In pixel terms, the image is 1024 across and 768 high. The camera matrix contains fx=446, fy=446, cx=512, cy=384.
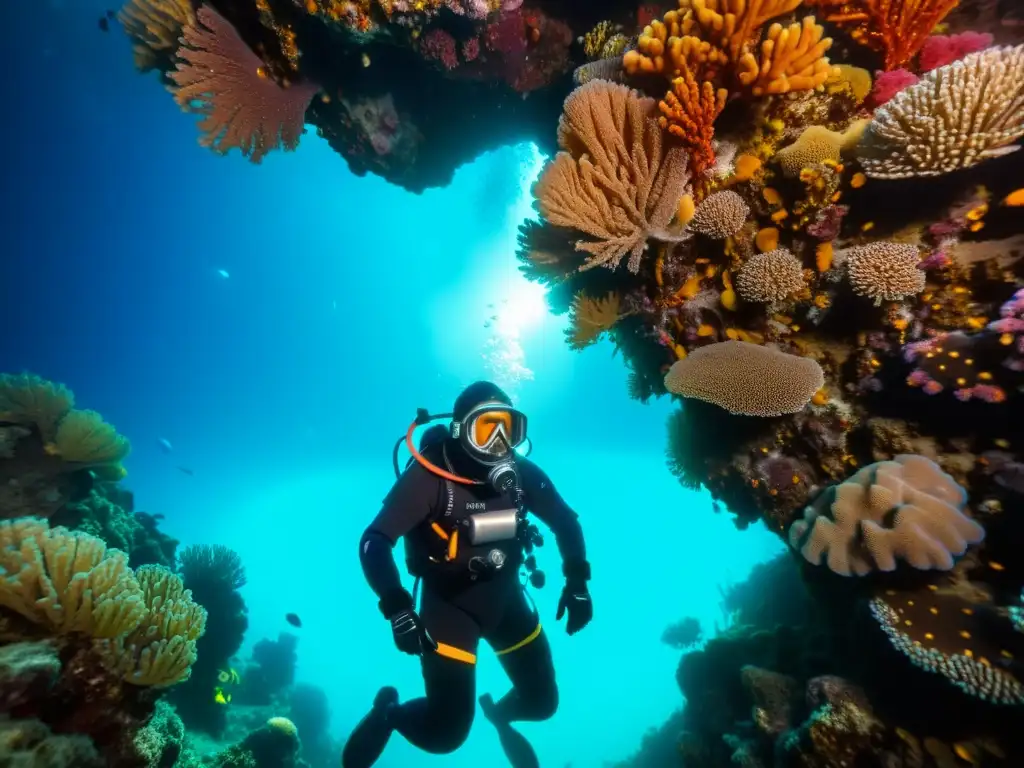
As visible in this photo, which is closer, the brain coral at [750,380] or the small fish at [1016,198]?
the small fish at [1016,198]

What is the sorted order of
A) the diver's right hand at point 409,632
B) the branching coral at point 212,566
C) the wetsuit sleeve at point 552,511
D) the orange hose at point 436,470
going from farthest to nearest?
the branching coral at point 212,566
the wetsuit sleeve at point 552,511
the orange hose at point 436,470
the diver's right hand at point 409,632

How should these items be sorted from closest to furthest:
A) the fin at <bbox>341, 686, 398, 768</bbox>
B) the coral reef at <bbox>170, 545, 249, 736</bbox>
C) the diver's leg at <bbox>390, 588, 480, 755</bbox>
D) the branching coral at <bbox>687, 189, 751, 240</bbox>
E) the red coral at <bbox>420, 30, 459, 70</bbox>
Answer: the branching coral at <bbox>687, 189, 751, 240</bbox>, the diver's leg at <bbox>390, 588, 480, 755</bbox>, the fin at <bbox>341, 686, 398, 768</bbox>, the red coral at <bbox>420, 30, 459, 70</bbox>, the coral reef at <bbox>170, 545, 249, 736</bbox>

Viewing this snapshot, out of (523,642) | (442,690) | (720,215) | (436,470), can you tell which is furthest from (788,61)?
(442,690)

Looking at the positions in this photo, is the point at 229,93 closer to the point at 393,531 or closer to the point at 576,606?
the point at 393,531

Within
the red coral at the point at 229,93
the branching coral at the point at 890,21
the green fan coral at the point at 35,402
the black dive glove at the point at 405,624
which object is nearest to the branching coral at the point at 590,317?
the black dive glove at the point at 405,624

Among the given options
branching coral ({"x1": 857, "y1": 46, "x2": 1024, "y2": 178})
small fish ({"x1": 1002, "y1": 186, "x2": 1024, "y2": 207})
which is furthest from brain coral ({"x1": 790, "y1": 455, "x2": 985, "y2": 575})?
branching coral ({"x1": 857, "y1": 46, "x2": 1024, "y2": 178})

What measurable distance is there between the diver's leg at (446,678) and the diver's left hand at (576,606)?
0.95m

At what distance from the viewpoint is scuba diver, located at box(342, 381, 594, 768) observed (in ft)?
13.4

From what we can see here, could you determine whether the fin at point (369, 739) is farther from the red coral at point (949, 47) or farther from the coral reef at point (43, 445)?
the red coral at point (949, 47)

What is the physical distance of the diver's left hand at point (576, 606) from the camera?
14.9ft

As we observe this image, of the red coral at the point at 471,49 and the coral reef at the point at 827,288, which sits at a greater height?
the red coral at the point at 471,49

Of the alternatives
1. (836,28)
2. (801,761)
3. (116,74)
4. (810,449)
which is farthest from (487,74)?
(116,74)

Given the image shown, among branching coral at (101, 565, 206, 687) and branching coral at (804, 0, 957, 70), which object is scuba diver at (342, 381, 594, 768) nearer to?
branching coral at (101, 565, 206, 687)

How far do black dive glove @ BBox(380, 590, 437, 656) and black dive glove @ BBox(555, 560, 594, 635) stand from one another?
4.73ft
